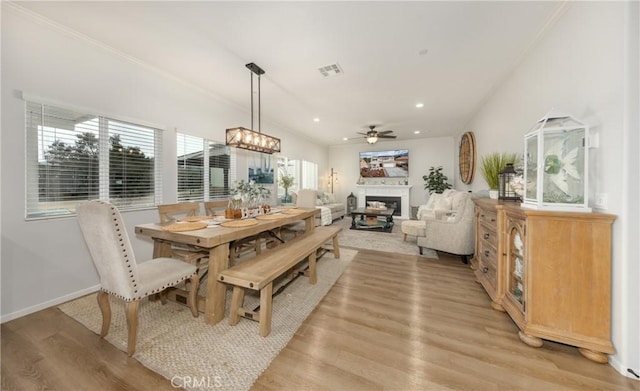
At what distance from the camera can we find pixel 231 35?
7.50ft

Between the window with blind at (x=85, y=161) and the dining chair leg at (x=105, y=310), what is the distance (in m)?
1.29

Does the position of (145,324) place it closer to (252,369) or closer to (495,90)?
(252,369)

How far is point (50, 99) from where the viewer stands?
2.15 meters

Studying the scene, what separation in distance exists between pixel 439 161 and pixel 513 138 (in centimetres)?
454

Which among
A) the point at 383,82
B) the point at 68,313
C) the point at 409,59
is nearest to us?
the point at 68,313

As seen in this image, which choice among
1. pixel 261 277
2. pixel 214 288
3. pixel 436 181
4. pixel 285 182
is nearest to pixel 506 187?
pixel 261 277

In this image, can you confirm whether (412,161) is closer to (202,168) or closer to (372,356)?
(202,168)

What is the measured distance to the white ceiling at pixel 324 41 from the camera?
1.96 meters

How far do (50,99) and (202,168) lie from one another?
1816 mm

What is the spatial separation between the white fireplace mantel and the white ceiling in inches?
151

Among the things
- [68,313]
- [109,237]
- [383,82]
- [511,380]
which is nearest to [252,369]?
[109,237]

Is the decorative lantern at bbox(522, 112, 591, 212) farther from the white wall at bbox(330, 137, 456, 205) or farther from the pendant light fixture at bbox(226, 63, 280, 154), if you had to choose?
the white wall at bbox(330, 137, 456, 205)

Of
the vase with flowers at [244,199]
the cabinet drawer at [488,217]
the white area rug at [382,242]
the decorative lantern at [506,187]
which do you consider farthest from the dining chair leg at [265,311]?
the decorative lantern at [506,187]

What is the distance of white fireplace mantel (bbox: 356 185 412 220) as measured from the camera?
7.40m
